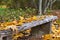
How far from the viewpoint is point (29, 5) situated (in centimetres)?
1381

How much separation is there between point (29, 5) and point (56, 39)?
24.1 ft

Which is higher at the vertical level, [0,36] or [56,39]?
[0,36]

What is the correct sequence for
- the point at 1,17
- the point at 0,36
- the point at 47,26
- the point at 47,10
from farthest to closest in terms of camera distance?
1. the point at 47,10
2. the point at 1,17
3. the point at 47,26
4. the point at 0,36

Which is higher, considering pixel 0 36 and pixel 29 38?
pixel 0 36

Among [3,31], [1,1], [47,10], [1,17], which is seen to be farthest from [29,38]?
[1,1]

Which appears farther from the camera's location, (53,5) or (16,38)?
(53,5)

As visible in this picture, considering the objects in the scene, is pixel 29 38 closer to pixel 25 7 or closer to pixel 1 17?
pixel 1 17

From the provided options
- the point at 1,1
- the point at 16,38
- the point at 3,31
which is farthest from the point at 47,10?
the point at 3,31

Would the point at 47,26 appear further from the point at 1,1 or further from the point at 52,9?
the point at 1,1

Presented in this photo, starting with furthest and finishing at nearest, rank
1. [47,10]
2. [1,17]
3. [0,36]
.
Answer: [47,10], [1,17], [0,36]

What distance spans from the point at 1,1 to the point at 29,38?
8822 mm

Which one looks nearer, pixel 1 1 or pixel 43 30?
pixel 43 30

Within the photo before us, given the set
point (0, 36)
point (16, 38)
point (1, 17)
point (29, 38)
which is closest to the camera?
point (0, 36)

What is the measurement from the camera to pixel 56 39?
6.64 meters
